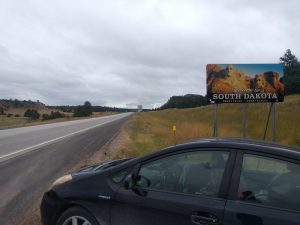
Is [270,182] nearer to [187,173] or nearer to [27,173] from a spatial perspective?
[187,173]

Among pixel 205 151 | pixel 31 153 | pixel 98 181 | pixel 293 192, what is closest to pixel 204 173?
pixel 205 151

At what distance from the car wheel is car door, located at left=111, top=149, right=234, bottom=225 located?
12.6 inches

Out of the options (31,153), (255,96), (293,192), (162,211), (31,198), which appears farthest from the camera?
(31,153)

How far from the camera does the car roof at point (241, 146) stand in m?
4.17

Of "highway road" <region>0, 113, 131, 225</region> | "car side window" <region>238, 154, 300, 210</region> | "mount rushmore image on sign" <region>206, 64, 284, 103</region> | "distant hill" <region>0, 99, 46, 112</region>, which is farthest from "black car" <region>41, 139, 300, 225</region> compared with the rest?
"distant hill" <region>0, 99, 46, 112</region>

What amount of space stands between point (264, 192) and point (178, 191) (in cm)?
87

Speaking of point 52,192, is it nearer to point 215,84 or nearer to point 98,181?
point 98,181

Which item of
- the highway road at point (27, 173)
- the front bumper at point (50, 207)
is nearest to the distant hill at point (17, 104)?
the highway road at point (27, 173)

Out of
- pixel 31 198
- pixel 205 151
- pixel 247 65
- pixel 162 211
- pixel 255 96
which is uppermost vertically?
pixel 247 65

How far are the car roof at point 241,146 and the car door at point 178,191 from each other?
0.06 m

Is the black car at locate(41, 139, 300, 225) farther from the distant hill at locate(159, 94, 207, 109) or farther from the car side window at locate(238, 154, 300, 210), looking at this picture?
the distant hill at locate(159, 94, 207, 109)

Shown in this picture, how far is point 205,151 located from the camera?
4.52 metres

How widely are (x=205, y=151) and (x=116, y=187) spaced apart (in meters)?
1.08

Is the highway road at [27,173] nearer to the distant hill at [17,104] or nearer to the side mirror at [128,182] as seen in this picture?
the side mirror at [128,182]
